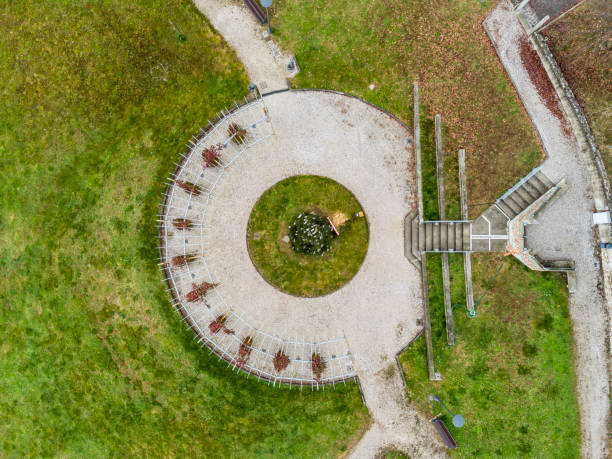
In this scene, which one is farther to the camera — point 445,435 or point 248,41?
point 248,41

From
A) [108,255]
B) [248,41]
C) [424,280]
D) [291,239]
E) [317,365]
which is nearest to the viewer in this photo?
[317,365]

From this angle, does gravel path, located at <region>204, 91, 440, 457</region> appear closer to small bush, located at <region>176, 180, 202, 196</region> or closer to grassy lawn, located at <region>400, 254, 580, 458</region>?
small bush, located at <region>176, 180, 202, 196</region>

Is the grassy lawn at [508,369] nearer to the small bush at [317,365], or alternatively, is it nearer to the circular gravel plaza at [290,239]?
the circular gravel plaza at [290,239]

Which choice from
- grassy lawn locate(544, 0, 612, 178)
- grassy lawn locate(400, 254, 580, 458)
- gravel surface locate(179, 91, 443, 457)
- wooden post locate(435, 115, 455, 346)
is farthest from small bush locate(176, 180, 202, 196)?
grassy lawn locate(544, 0, 612, 178)

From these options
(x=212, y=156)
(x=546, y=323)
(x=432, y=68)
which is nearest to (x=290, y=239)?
(x=212, y=156)

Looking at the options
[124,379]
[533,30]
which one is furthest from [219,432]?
[533,30]

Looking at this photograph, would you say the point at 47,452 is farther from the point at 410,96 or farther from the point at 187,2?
the point at 410,96

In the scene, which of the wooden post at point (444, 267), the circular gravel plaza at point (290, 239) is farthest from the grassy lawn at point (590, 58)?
the circular gravel plaza at point (290, 239)

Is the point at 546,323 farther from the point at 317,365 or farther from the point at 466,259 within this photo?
the point at 317,365
